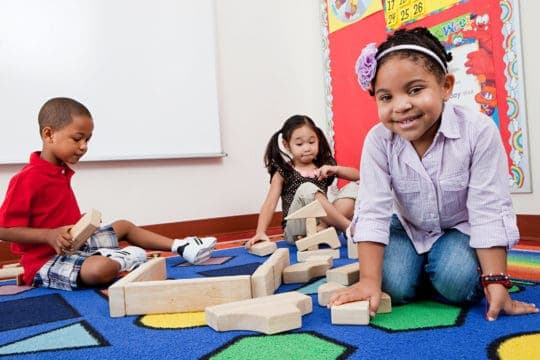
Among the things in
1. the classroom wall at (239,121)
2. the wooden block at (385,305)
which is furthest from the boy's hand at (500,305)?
the classroom wall at (239,121)

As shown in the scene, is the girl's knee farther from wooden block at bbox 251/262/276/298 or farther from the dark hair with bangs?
the dark hair with bangs

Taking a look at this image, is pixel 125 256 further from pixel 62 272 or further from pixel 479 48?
pixel 479 48

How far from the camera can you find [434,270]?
78 centimetres

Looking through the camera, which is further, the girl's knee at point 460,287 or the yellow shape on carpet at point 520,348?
the girl's knee at point 460,287

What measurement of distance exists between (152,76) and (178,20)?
275 mm

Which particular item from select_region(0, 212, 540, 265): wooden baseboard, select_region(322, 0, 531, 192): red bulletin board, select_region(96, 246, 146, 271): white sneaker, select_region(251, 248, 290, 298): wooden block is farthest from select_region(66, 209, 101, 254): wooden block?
select_region(322, 0, 531, 192): red bulletin board

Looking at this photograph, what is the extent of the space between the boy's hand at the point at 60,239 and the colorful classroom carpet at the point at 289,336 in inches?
6.8

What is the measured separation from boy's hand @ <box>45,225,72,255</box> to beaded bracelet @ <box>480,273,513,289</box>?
31.7 inches

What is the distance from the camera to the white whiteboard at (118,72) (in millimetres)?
1632

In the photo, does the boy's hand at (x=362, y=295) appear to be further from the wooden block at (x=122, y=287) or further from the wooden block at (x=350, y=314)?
the wooden block at (x=122, y=287)

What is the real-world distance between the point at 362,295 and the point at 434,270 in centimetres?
15

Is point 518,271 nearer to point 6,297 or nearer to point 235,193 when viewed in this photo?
point 6,297

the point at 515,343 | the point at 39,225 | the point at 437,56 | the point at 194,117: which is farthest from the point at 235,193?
the point at 515,343

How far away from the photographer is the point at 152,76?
1901 millimetres
